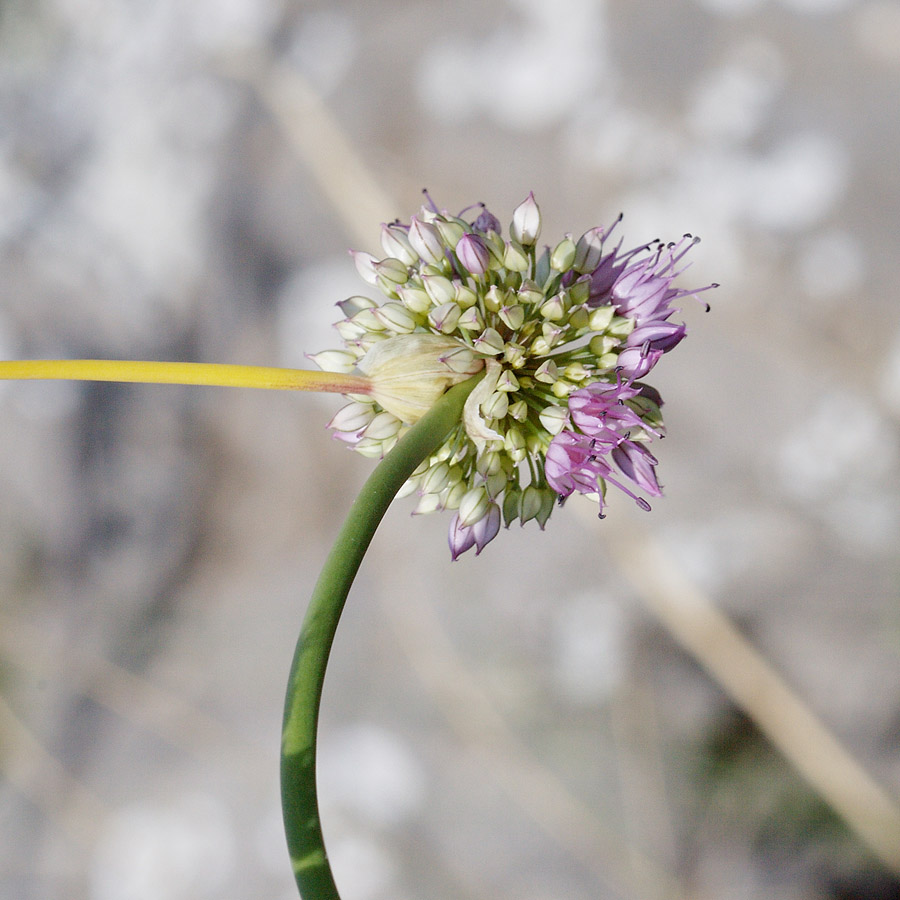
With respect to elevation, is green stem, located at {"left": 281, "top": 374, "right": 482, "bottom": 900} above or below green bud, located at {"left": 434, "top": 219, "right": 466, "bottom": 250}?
below

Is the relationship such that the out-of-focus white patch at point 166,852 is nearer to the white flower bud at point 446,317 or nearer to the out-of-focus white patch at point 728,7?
the white flower bud at point 446,317

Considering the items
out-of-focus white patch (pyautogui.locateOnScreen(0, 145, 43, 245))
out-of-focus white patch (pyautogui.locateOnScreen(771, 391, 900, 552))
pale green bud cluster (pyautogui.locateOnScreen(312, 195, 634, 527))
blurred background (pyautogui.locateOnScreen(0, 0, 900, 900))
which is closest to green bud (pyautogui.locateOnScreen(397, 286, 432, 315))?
pale green bud cluster (pyautogui.locateOnScreen(312, 195, 634, 527))

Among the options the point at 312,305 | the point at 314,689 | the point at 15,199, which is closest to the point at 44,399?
the point at 15,199

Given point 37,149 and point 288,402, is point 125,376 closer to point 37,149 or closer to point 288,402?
point 288,402

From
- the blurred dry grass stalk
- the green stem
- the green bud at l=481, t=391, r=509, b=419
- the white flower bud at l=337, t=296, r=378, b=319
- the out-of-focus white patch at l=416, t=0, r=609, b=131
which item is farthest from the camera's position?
the out-of-focus white patch at l=416, t=0, r=609, b=131

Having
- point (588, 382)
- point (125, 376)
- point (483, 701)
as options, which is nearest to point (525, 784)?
point (483, 701)

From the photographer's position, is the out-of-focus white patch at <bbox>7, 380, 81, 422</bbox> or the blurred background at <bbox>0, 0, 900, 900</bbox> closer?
the blurred background at <bbox>0, 0, 900, 900</bbox>

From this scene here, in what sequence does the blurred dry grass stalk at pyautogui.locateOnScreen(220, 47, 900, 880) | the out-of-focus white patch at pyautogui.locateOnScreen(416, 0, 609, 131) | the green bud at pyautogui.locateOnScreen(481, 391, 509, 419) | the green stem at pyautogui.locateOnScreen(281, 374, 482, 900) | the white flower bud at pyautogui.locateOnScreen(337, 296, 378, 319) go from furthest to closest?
A: the out-of-focus white patch at pyautogui.locateOnScreen(416, 0, 609, 131), the blurred dry grass stalk at pyautogui.locateOnScreen(220, 47, 900, 880), the white flower bud at pyautogui.locateOnScreen(337, 296, 378, 319), the green bud at pyautogui.locateOnScreen(481, 391, 509, 419), the green stem at pyautogui.locateOnScreen(281, 374, 482, 900)

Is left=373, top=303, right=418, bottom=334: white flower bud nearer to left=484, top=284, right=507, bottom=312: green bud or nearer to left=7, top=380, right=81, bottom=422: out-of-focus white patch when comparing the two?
left=484, top=284, right=507, bottom=312: green bud
